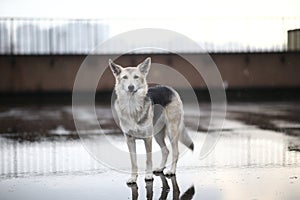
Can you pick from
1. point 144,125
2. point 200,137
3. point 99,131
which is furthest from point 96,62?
point 144,125

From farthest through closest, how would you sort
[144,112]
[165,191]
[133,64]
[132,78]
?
[133,64], [144,112], [132,78], [165,191]

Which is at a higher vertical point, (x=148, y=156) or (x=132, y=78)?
(x=132, y=78)

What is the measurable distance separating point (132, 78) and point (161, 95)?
32.1 inches

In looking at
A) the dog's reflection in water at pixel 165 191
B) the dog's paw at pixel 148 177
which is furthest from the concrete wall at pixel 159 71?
the dog's reflection in water at pixel 165 191

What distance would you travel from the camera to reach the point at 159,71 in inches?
841

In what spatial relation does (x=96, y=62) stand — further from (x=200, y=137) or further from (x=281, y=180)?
(x=281, y=180)

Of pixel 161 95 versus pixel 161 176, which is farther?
pixel 161 95

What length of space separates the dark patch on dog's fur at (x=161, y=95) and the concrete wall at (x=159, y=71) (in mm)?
14182

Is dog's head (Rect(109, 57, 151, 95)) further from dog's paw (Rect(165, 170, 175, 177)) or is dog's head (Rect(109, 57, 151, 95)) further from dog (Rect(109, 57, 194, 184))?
dog's paw (Rect(165, 170, 175, 177))

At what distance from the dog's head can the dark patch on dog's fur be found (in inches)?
16.4

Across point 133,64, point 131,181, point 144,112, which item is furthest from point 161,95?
point 133,64

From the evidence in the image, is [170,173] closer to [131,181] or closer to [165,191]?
[131,181]

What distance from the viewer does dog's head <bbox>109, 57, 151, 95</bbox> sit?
16.8 feet

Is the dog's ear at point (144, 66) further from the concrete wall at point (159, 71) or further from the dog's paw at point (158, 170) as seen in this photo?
the concrete wall at point (159, 71)
